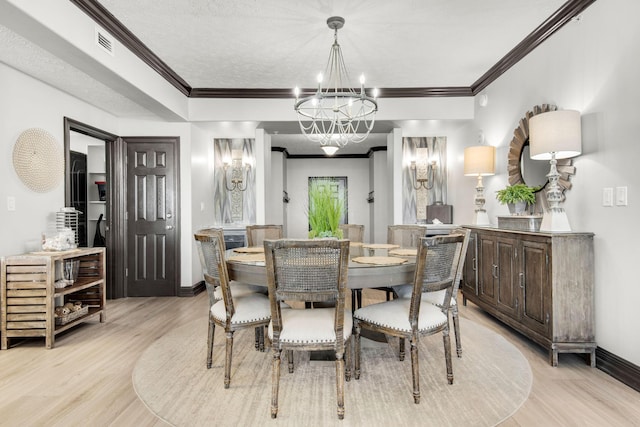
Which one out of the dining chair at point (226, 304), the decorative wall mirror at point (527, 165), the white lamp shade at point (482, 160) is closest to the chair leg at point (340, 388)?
the dining chair at point (226, 304)

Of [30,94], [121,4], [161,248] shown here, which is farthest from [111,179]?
[121,4]

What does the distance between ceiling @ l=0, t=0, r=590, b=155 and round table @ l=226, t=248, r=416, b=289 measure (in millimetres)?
1933

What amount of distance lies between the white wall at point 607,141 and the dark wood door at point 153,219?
13.9ft

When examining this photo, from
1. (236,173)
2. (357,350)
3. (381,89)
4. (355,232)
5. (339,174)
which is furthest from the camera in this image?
(339,174)

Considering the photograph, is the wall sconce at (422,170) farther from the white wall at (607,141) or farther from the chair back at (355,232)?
the white wall at (607,141)

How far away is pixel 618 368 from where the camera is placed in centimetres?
Result: 229

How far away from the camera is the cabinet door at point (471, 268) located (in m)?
3.62

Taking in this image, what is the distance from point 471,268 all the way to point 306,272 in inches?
98.3

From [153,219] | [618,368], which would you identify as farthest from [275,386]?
[153,219]

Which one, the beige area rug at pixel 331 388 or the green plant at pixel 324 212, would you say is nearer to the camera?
the beige area rug at pixel 331 388

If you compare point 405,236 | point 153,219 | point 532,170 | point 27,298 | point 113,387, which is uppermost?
point 532,170

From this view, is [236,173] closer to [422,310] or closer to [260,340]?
[260,340]

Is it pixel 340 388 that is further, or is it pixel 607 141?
pixel 607 141

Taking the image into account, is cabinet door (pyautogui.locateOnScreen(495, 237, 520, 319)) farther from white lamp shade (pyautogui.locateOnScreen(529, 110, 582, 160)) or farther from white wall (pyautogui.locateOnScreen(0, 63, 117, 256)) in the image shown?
white wall (pyautogui.locateOnScreen(0, 63, 117, 256))
